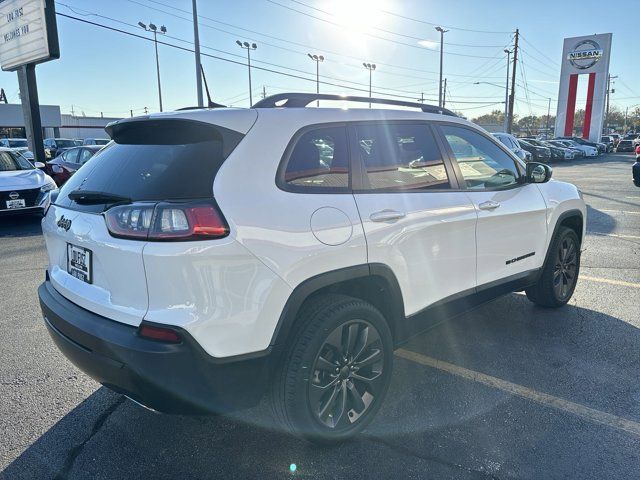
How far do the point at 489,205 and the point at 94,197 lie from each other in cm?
256

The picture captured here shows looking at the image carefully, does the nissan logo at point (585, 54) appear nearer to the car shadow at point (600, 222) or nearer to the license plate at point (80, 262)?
the car shadow at point (600, 222)

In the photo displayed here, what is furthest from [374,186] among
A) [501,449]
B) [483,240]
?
[501,449]

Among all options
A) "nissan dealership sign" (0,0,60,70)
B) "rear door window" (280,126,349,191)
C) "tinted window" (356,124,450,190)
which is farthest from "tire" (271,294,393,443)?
"nissan dealership sign" (0,0,60,70)

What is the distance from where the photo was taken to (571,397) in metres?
3.12

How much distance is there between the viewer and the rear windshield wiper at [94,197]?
2318 mm

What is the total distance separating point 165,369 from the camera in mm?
2072

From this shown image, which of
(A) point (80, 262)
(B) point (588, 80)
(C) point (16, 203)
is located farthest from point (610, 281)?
(B) point (588, 80)

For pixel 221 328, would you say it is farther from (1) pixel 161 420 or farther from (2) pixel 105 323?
(1) pixel 161 420

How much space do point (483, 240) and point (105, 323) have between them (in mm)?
2499

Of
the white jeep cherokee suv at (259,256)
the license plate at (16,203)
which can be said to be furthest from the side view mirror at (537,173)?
the license plate at (16,203)

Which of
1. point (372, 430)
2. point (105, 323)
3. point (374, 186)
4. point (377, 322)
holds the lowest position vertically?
point (372, 430)

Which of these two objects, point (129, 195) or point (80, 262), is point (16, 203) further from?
point (129, 195)

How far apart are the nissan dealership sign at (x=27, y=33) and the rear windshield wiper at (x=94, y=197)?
13.0 meters

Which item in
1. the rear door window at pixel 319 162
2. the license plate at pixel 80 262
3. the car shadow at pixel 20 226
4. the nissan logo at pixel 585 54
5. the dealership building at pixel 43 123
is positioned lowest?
the car shadow at pixel 20 226
